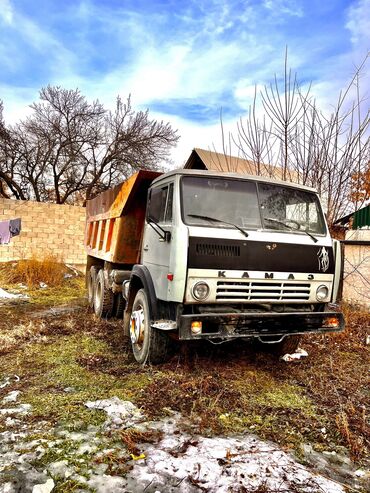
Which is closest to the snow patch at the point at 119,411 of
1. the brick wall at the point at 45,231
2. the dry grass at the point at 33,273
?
the dry grass at the point at 33,273

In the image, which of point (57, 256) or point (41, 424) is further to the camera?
point (57, 256)

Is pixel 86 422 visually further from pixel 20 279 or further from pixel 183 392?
pixel 20 279

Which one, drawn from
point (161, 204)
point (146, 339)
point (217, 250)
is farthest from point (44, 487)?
point (161, 204)

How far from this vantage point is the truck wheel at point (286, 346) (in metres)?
4.84

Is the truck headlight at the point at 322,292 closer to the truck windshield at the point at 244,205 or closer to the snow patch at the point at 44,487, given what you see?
the truck windshield at the point at 244,205

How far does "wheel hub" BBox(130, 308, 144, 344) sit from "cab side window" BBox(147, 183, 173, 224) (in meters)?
1.17

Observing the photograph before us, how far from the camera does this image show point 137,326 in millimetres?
4648

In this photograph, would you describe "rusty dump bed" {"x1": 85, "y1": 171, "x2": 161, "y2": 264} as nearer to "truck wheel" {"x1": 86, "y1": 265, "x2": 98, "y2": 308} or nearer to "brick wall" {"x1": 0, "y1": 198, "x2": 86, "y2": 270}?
"truck wheel" {"x1": 86, "y1": 265, "x2": 98, "y2": 308}

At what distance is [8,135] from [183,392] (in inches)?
887

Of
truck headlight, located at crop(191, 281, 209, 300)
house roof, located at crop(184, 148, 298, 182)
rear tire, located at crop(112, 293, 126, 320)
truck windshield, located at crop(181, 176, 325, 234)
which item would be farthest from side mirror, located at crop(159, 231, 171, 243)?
house roof, located at crop(184, 148, 298, 182)

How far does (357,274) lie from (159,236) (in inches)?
215

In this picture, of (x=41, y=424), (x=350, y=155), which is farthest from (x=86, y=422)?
(x=350, y=155)

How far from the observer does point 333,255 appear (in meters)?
4.31

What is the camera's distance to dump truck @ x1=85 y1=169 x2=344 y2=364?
3766 mm
